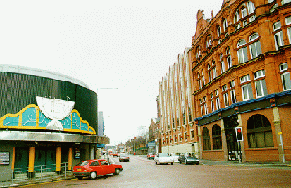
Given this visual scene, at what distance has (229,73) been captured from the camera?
1362 inches

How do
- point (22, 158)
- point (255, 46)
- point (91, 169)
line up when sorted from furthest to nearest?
point (255, 46) < point (22, 158) < point (91, 169)

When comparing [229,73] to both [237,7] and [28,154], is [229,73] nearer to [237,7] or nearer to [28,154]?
[237,7]

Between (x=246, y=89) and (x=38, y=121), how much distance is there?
24.4 meters

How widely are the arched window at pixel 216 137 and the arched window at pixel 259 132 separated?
7.71m

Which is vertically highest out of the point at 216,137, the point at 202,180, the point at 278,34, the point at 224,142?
the point at 278,34

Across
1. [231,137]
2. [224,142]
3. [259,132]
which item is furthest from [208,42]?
[259,132]

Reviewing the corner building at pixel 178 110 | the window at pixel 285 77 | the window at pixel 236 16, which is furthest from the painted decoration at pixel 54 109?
the corner building at pixel 178 110

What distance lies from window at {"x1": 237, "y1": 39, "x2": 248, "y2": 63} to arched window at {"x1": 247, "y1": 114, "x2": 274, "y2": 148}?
291 inches

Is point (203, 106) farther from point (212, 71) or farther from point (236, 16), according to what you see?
point (236, 16)

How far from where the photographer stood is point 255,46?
3069cm

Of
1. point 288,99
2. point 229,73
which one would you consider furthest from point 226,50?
point 288,99

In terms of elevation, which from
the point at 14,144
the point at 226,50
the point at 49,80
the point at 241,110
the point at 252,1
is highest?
the point at 252,1

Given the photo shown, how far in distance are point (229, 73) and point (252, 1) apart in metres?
9.29

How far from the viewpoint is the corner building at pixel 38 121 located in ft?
78.5
